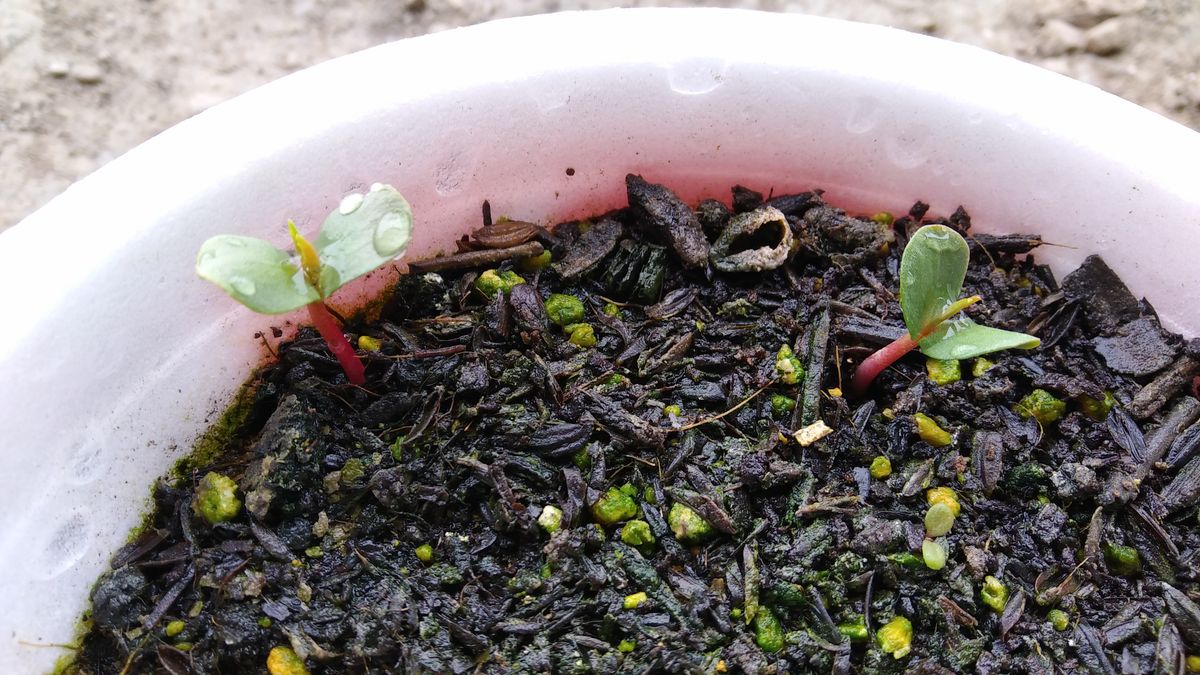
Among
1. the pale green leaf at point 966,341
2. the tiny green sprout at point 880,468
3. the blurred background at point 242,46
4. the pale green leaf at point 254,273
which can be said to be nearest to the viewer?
the pale green leaf at point 254,273

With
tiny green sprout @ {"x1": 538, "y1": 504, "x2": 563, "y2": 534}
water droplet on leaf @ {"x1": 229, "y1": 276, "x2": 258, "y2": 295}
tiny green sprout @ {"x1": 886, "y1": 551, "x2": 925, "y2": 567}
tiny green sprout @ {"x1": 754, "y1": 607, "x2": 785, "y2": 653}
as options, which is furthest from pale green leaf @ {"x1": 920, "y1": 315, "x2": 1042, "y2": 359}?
water droplet on leaf @ {"x1": 229, "y1": 276, "x2": 258, "y2": 295}

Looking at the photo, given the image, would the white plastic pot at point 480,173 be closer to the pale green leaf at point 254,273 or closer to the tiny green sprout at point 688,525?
the pale green leaf at point 254,273

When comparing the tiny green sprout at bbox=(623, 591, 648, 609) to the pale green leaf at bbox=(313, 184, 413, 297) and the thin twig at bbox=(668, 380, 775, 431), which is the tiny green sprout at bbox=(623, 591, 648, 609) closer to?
the thin twig at bbox=(668, 380, 775, 431)

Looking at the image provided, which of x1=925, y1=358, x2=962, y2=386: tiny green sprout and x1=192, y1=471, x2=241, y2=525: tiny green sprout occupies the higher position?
x1=925, y1=358, x2=962, y2=386: tiny green sprout

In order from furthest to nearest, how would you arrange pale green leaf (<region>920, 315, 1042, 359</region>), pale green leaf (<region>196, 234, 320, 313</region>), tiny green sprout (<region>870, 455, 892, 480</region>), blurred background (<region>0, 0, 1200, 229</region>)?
blurred background (<region>0, 0, 1200, 229</region>) → tiny green sprout (<region>870, 455, 892, 480</region>) → pale green leaf (<region>920, 315, 1042, 359</region>) → pale green leaf (<region>196, 234, 320, 313</region>)

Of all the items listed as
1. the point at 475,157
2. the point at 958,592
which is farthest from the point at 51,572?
the point at 958,592

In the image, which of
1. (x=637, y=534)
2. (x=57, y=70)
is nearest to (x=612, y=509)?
(x=637, y=534)

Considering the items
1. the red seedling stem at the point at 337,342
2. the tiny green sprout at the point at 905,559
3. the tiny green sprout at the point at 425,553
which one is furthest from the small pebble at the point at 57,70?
the tiny green sprout at the point at 905,559
